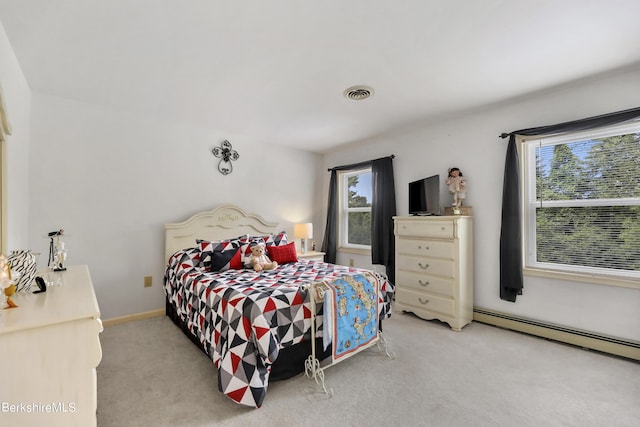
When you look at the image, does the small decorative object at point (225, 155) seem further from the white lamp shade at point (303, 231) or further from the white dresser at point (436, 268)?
the white dresser at point (436, 268)

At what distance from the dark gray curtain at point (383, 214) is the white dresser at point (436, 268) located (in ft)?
1.48

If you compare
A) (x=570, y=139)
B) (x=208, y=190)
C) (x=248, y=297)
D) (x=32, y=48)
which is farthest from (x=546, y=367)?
(x=32, y=48)

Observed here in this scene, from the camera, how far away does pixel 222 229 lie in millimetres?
3758

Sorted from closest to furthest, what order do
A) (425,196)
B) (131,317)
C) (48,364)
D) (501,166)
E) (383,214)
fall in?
(48,364)
(501,166)
(131,317)
(425,196)
(383,214)

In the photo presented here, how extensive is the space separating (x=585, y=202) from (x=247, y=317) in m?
3.02

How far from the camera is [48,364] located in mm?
1080

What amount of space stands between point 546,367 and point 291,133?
3528 mm

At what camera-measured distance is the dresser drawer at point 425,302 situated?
3.01 m

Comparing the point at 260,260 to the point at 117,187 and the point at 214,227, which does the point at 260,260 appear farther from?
the point at 117,187

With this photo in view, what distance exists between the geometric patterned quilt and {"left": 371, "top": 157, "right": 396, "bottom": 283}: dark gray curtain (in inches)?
A: 53.4

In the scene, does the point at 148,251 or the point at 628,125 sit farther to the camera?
the point at 148,251

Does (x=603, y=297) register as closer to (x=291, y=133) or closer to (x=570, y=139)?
(x=570, y=139)

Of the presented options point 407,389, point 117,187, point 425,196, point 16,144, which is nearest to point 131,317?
point 117,187

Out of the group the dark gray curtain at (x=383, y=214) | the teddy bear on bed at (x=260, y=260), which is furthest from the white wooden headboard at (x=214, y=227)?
the dark gray curtain at (x=383, y=214)
